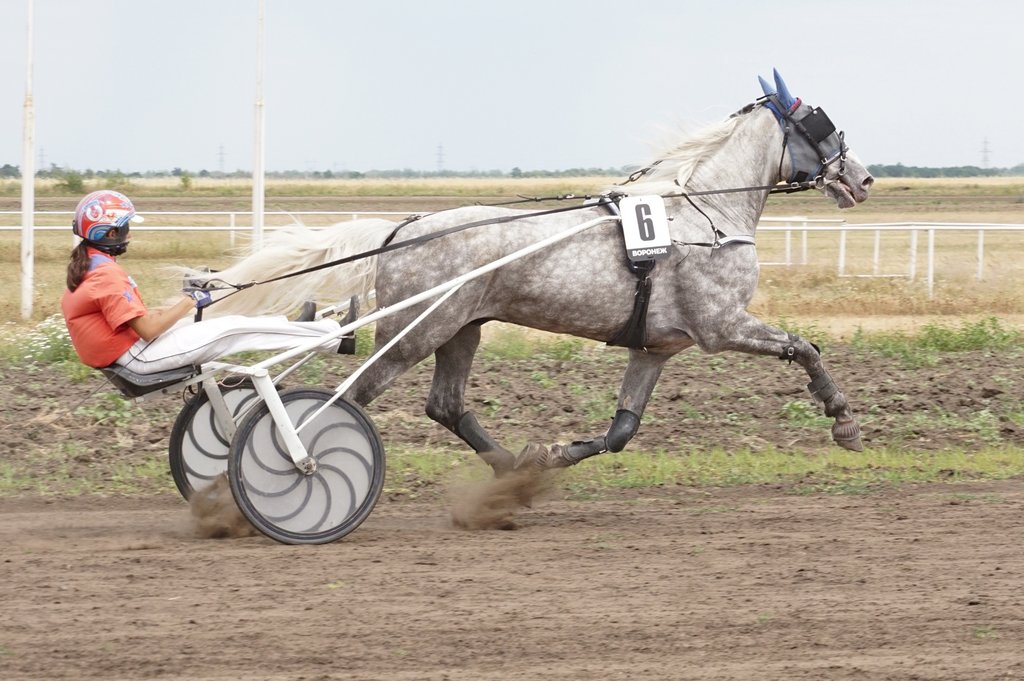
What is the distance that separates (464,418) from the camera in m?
6.88

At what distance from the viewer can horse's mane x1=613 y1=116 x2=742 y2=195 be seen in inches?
275

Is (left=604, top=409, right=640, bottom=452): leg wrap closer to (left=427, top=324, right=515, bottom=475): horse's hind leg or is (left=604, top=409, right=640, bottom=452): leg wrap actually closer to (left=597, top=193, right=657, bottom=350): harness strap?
(left=597, top=193, right=657, bottom=350): harness strap

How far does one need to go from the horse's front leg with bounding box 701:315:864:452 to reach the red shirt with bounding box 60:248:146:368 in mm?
2727

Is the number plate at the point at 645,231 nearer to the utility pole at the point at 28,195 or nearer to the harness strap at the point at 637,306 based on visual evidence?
the harness strap at the point at 637,306

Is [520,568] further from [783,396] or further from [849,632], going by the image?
[783,396]

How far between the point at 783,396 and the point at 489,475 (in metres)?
3.25

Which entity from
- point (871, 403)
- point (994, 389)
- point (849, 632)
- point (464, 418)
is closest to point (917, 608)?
point (849, 632)

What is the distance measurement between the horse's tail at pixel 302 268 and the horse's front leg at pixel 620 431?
3.83 ft

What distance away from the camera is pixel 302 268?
21.5 feet

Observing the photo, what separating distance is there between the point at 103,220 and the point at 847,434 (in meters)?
3.83

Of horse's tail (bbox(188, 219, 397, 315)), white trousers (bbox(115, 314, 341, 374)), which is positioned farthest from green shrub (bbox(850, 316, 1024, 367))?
white trousers (bbox(115, 314, 341, 374))

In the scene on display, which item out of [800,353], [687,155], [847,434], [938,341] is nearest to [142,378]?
[687,155]

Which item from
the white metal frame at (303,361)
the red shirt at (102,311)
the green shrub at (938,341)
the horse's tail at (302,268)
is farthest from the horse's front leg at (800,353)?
the green shrub at (938,341)

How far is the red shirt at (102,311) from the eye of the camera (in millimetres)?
5402
